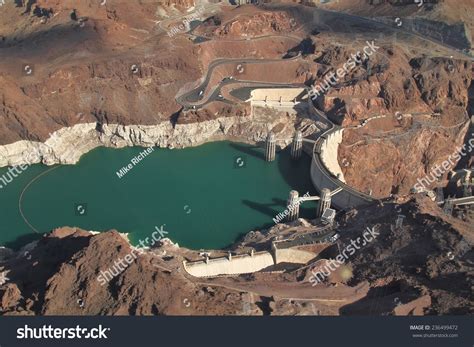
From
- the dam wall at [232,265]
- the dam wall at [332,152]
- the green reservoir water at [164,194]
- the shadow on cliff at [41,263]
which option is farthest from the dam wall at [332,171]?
the shadow on cliff at [41,263]

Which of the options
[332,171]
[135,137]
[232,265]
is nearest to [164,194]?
[135,137]

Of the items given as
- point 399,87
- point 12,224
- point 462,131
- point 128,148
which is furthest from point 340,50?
point 12,224

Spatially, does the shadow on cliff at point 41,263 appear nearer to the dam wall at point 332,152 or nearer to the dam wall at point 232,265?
the dam wall at point 232,265

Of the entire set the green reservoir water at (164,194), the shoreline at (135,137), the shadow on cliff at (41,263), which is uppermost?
the shadow on cliff at (41,263)

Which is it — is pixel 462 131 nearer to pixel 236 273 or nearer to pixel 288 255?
pixel 288 255

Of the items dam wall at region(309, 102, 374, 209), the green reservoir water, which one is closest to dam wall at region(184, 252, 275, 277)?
the green reservoir water

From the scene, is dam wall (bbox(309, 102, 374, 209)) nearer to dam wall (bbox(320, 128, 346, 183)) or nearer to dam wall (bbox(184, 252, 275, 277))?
dam wall (bbox(320, 128, 346, 183))

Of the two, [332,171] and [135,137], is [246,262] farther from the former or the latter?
[135,137]

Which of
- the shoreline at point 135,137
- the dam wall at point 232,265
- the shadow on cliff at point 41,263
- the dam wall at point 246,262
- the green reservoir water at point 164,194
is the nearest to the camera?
the shadow on cliff at point 41,263

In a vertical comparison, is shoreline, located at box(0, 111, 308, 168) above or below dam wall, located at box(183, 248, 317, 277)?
above
